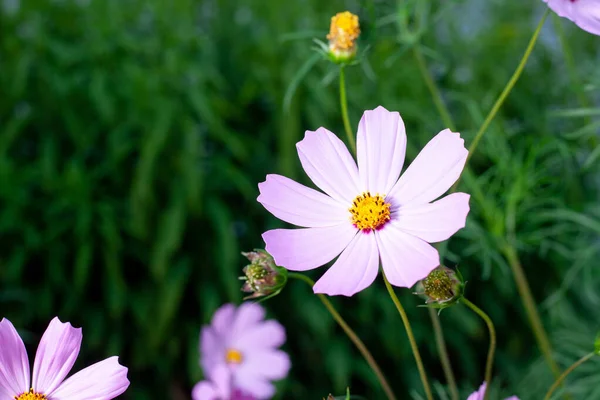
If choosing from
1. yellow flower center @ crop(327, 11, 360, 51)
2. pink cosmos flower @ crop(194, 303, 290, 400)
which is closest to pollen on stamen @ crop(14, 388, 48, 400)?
yellow flower center @ crop(327, 11, 360, 51)

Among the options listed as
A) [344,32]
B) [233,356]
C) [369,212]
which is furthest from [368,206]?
[233,356]

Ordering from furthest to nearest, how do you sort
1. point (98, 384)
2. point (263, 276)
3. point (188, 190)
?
point (188, 190) → point (263, 276) → point (98, 384)

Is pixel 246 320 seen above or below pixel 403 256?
above

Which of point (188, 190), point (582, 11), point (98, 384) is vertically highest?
point (188, 190)

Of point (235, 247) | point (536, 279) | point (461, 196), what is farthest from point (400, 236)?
point (536, 279)

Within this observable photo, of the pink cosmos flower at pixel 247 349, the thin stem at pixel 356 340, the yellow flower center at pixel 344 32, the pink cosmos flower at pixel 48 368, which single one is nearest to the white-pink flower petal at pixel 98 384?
the pink cosmos flower at pixel 48 368

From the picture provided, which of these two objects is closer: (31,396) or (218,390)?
(31,396)

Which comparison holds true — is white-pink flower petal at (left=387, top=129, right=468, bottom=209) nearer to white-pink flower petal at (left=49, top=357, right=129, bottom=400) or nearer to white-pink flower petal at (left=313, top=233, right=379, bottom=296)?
white-pink flower petal at (left=313, top=233, right=379, bottom=296)

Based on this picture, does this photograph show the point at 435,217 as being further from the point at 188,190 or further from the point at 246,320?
the point at 188,190
